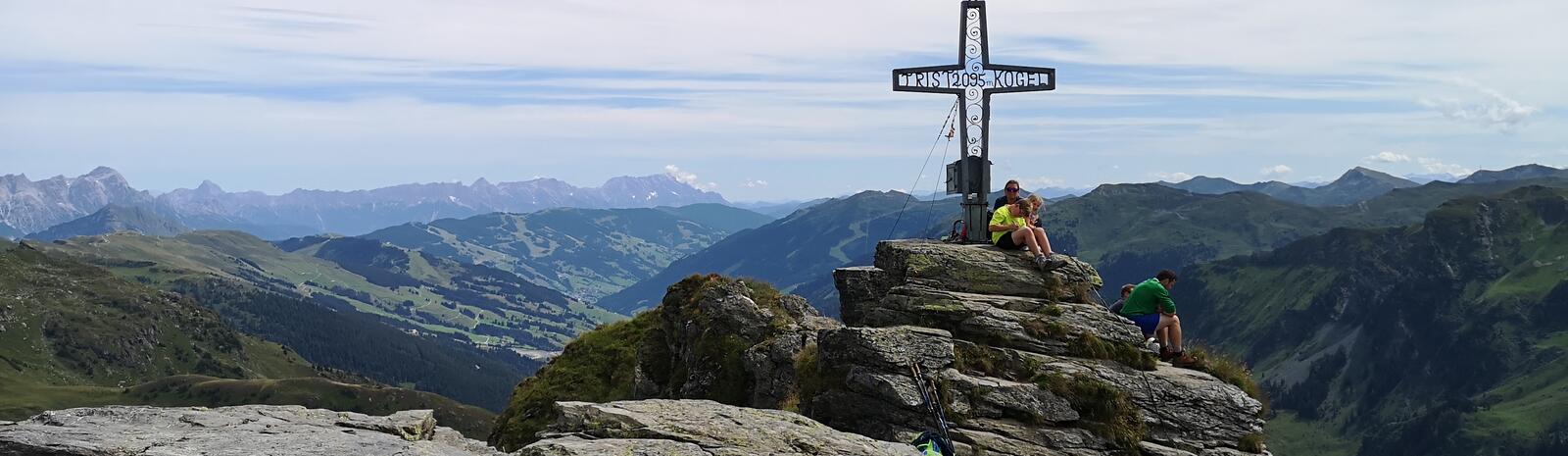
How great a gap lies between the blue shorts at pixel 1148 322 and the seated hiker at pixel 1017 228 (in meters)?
3.21

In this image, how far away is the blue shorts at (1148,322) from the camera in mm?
28031


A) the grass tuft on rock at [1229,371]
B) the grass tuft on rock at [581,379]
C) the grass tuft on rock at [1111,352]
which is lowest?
the grass tuft on rock at [581,379]

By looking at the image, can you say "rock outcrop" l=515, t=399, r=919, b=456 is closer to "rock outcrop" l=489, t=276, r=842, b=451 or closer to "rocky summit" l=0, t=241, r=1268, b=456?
"rocky summit" l=0, t=241, r=1268, b=456

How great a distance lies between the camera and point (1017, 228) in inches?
1211

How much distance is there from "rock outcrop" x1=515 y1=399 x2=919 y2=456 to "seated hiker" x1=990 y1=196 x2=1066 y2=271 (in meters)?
11.5

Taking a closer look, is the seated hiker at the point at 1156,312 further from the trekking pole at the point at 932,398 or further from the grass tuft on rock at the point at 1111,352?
the trekking pole at the point at 932,398

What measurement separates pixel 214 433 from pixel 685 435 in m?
9.17

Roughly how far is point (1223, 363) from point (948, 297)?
7.27 metres

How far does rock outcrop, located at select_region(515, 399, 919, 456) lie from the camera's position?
Result: 724 inches

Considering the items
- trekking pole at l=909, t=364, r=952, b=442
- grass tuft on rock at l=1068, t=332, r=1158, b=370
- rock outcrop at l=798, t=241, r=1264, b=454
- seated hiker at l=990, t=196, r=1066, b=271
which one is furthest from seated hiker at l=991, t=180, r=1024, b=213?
trekking pole at l=909, t=364, r=952, b=442

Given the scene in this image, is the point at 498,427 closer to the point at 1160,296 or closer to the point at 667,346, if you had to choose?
the point at 667,346

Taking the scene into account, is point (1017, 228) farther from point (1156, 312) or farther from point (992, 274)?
point (1156, 312)

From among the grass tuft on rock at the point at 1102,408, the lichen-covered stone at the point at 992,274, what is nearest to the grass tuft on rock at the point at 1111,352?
the grass tuft on rock at the point at 1102,408

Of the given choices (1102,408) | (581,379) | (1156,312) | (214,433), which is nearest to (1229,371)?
(1156,312)
